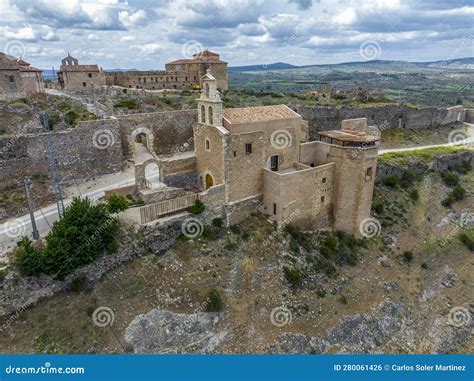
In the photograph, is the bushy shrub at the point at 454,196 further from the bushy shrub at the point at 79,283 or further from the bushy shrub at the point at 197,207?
the bushy shrub at the point at 79,283

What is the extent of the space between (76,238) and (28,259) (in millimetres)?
2298

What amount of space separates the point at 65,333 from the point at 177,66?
44178mm

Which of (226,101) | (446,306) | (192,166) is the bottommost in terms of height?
(446,306)

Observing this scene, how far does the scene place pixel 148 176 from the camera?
25875 millimetres

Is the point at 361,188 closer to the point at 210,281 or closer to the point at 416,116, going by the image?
the point at 210,281

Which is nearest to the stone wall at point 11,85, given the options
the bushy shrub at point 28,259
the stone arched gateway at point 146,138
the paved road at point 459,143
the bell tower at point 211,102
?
the stone arched gateway at point 146,138

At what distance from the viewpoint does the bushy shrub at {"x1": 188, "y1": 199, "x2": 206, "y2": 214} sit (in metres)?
21.9

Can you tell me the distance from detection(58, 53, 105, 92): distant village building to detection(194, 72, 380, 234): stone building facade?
26.3m

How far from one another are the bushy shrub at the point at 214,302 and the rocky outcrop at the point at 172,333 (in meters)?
0.36

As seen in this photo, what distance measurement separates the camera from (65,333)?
16688 millimetres

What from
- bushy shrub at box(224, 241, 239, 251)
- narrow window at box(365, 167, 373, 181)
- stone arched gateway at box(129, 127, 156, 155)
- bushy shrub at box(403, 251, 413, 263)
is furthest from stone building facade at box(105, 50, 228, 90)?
bushy shrub at box(403, 251, 413, 263)

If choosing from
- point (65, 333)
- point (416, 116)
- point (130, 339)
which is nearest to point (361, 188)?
point (130, 339)

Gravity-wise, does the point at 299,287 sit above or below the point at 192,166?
below

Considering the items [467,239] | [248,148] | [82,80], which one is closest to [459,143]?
[467,239]
